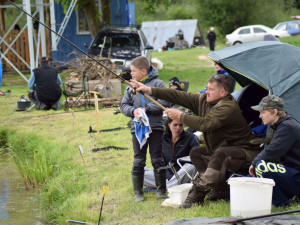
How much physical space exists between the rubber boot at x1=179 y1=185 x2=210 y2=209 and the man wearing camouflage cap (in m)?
0.60

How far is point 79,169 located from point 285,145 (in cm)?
349

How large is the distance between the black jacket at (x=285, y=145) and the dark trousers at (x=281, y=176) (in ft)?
0.21

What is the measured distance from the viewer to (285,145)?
5852 mm

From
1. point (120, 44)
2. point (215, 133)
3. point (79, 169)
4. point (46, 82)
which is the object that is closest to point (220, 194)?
point (215, 133)

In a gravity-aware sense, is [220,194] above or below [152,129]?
below

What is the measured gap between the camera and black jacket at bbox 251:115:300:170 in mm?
5855

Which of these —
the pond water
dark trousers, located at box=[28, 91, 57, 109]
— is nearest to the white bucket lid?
the pond water

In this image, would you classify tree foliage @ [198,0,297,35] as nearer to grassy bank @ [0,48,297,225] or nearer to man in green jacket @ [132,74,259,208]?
grassy bank @ [0,48,297,225]

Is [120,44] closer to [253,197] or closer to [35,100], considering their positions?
[35,100]

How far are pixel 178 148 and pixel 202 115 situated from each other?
87cm

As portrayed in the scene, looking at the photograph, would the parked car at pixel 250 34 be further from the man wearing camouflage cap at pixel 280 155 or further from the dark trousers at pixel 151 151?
the man wearing camouflage cap at pixel 280 155

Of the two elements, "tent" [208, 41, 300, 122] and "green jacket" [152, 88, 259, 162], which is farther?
"tent" [208, 41, 300, 122]

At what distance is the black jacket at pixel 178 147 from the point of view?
7.18 meters

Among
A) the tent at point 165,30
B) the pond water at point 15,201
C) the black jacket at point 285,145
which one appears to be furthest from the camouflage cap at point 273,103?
the tent at point 165,30
